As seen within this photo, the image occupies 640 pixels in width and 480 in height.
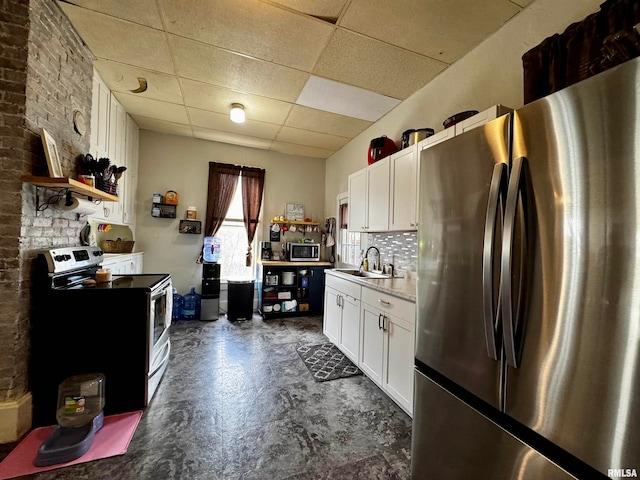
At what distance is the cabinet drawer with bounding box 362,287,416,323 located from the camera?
196cm

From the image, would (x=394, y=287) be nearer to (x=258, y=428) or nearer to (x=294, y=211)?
(x=258, y=428)

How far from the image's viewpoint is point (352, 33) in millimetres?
2141

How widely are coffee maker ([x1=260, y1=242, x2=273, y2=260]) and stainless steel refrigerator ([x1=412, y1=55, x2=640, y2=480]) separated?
3.77 m

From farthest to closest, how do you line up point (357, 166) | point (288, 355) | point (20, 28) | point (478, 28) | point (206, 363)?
point (357, 166)
point (288, 355)
point (206, 363)
point (478, 28)
point (20, 28)

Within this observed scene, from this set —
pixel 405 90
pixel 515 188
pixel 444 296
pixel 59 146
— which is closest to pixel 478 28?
pixel 405 90

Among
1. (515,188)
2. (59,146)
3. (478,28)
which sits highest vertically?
(478,28)

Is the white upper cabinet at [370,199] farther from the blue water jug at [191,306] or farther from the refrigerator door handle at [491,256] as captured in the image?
the blue water jug at [191,306]

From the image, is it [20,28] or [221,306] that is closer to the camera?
[20,28]

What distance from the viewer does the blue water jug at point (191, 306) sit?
4195 millimetres

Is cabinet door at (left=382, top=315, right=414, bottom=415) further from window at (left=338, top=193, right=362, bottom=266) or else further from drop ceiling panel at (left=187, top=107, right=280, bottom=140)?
drop ceiling panel at (left=187, top=107, right=280, bottom=140)

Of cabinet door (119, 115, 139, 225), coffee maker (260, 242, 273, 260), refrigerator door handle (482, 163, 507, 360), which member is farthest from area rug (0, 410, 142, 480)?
coffee maker (260, 242, 273, 260)

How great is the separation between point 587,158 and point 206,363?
3175mm

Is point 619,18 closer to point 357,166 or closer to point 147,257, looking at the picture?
point 357,166

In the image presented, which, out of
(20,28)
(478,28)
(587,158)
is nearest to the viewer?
(587,158)
